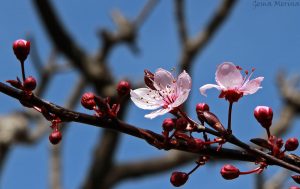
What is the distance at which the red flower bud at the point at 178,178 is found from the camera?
1188mm

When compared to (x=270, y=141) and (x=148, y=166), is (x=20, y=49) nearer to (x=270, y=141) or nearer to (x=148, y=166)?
(x=270, y=141)

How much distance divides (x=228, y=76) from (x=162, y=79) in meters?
0.17

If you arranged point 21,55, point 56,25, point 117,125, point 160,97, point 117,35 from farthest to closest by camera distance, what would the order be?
point 117,35, point 56,25, point 160,97, point 21,55, point 117,125

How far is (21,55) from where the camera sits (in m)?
1.21

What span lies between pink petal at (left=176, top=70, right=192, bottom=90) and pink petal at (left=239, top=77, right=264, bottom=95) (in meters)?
0.13

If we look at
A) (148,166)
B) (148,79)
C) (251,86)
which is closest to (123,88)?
(148,79)

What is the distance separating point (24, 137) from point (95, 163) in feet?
2.91

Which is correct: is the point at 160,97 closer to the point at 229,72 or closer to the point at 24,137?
the point at 229,72

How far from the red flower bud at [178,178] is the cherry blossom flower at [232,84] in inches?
8.1

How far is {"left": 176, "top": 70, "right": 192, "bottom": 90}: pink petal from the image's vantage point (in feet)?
3.94

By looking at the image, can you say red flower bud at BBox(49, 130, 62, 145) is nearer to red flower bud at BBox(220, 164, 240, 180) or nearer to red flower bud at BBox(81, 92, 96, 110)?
red flower bud at BBox(81, 92, 96, 110)

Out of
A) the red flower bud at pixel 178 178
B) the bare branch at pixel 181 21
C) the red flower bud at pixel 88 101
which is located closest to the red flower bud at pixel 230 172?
the red flower bud at pixel 178 178

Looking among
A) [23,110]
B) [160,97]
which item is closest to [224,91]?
[160,97]

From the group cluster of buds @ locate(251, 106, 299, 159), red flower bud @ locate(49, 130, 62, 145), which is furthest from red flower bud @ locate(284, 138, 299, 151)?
red flower bud @ locate(49, 130, 62, 145)
